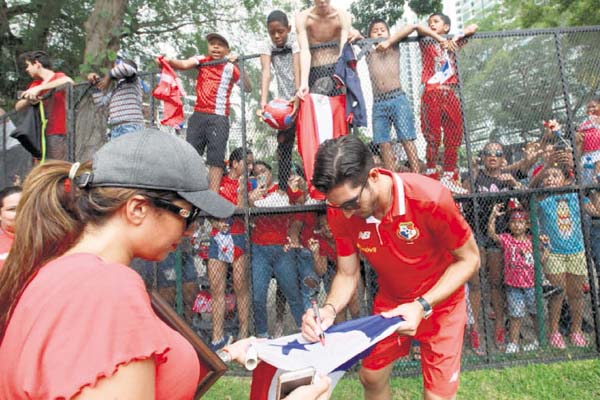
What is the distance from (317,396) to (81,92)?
16.8 feet

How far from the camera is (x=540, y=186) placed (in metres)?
4.82

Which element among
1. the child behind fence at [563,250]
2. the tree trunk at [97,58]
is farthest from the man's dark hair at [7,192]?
the child behind fence at [563,250]

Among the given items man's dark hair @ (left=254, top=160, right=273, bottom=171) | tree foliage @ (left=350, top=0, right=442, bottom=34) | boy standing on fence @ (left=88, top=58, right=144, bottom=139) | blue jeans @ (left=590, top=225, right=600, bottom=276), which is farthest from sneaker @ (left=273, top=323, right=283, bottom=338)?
tree foliage @ (left=350, top=0, right=442, bottom=34)

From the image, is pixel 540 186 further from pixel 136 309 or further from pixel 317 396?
pixel 136 309

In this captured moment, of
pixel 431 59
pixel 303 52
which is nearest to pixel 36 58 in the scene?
pixel 303 52

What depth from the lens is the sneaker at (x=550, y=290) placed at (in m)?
4.89

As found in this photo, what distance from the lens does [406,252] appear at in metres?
2.91

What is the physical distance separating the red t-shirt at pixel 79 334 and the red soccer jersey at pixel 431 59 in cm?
422

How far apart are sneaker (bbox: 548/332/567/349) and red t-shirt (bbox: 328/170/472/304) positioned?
2522 millimetres

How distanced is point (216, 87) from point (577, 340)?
4527 millimetres

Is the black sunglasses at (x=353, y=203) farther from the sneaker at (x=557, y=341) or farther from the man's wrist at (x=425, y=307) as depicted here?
the sneaker at (x=557, y=341)

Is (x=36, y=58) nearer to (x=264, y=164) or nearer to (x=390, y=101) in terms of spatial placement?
(x=264, y=164)

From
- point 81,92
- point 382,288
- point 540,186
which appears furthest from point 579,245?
point 81,92

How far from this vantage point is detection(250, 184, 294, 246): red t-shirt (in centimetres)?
493
